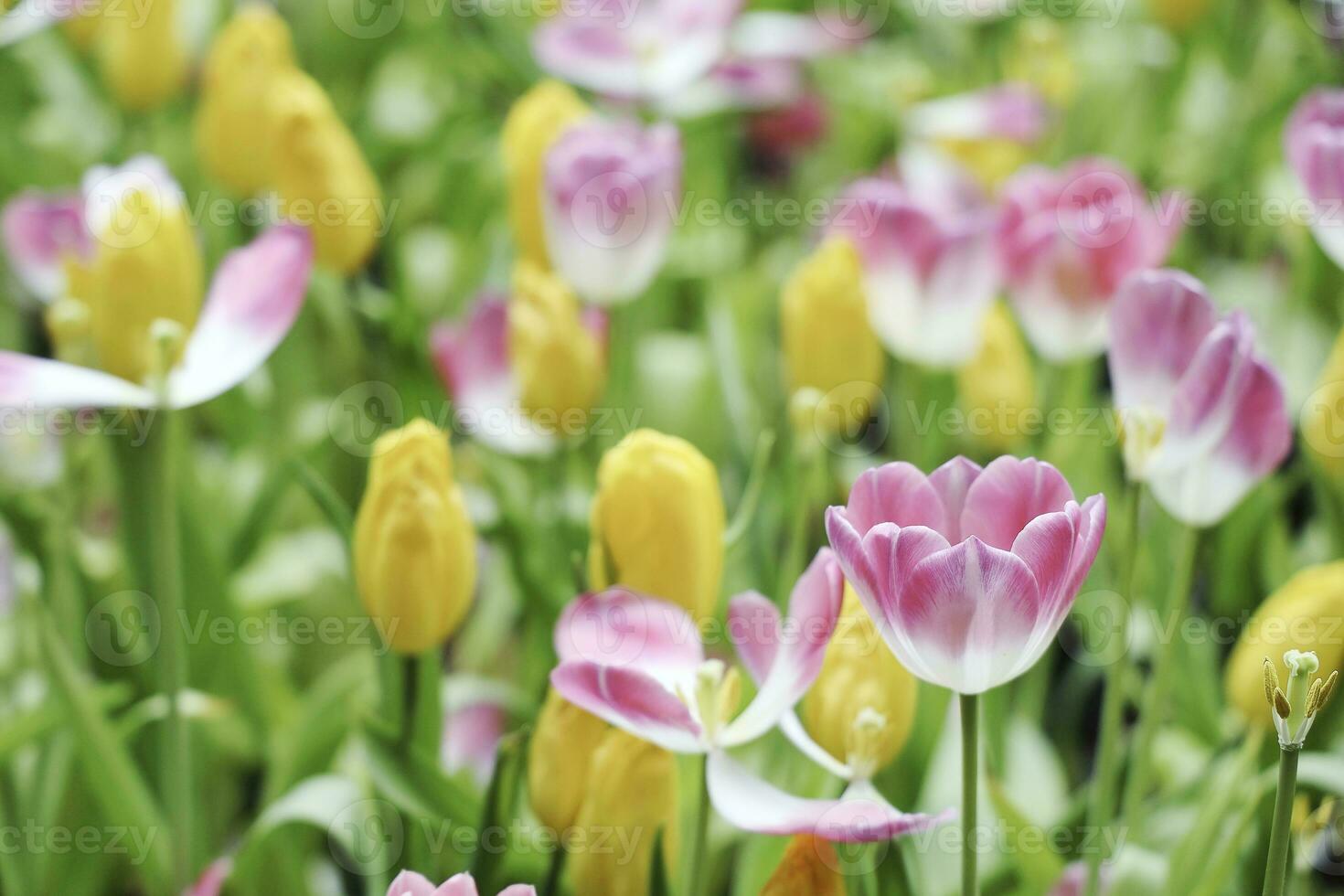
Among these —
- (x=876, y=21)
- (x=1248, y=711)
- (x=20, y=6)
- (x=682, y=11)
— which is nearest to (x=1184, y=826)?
(x=1248, y=711)

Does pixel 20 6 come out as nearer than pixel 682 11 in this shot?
Answer: Yes

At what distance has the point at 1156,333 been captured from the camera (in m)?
0.66

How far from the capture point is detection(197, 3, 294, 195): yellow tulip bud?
1.10m

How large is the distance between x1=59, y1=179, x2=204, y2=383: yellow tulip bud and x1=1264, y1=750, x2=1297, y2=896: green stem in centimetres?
60

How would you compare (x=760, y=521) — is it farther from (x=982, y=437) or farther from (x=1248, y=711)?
(x=1248, y=711)

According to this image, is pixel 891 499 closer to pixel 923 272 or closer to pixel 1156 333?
pixel 1156 333

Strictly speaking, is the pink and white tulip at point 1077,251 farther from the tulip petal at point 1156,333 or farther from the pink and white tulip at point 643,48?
the pink and white tulip at point 643,48

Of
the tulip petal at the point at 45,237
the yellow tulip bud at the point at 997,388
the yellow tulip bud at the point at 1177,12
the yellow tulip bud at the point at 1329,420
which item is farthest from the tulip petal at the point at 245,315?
the yellow tulip bud at the point at 1177,12

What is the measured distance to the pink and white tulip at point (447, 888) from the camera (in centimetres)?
47

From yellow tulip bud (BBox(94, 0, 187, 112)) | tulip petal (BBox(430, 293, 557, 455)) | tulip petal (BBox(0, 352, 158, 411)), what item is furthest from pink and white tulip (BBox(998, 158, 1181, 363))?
yellow tulip bud (BBox(94, 0, 187, 112))

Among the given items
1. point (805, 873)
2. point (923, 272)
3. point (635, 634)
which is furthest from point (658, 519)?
point (923, 272)

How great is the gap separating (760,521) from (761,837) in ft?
0.97

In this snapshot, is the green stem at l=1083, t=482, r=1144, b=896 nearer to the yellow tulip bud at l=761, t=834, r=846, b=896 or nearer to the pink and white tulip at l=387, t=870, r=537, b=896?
the yellow tulip bud at l=761, t=834, r=846, b=896

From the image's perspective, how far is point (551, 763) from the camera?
606 millimetres
